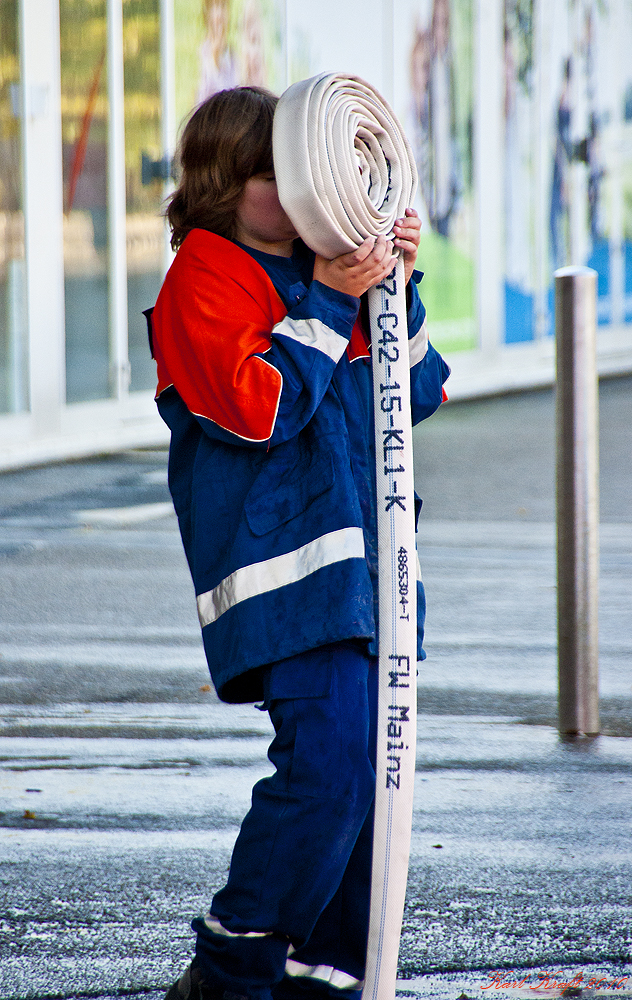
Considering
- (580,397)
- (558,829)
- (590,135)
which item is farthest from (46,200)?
(590,135)

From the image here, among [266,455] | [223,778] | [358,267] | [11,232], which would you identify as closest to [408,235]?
[358,267]

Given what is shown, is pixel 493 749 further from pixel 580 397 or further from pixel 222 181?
pixel 222 181

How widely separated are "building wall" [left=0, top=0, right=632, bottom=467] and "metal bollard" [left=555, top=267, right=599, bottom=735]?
20.1 ft

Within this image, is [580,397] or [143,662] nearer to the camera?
[580,397]

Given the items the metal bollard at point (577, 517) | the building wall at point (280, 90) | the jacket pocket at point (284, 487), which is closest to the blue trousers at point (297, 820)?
the jacket pocket at point (284, 487)

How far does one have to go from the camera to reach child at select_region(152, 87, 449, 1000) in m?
2.31

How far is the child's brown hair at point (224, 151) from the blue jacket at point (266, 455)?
0.06 m

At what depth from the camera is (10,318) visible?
33.2 ft

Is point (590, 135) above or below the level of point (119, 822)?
above

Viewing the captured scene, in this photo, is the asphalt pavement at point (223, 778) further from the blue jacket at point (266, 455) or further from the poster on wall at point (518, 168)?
the poster on wall at point (518, 168)

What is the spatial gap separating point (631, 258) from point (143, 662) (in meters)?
14.3

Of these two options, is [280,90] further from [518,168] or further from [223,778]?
[223,778]

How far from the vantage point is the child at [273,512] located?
91.0 inches

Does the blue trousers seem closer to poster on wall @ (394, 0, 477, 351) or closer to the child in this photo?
the child
